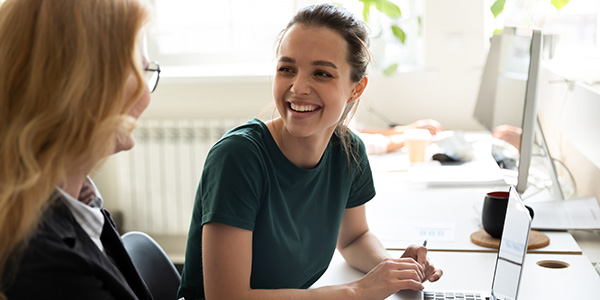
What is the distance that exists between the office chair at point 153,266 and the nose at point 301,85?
1.40 feet

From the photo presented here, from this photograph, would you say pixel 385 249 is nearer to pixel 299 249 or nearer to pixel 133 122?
pixel 299 249

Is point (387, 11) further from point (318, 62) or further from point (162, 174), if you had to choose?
point (318, 62)

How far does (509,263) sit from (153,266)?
0.68 meters

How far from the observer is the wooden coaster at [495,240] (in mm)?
1549

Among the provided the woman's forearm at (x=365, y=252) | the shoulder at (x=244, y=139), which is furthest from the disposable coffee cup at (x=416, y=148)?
the shoulder at (x=244, y=139)

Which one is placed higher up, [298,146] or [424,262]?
[298,146]

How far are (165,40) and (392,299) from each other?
2589mm

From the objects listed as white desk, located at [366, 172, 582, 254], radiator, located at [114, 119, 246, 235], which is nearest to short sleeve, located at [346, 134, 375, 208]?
white desk, located at [366, 172, 582, 254]

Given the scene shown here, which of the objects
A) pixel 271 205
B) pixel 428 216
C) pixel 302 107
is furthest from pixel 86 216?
pixel 428 216

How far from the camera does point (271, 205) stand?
4.24 feet

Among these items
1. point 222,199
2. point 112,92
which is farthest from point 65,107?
point 222,199

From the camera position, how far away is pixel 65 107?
0.82 m

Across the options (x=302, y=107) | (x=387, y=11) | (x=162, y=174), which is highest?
(x=387, y=11)

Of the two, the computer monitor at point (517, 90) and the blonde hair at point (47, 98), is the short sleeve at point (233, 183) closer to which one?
the blonde hair at point (47, 98)
